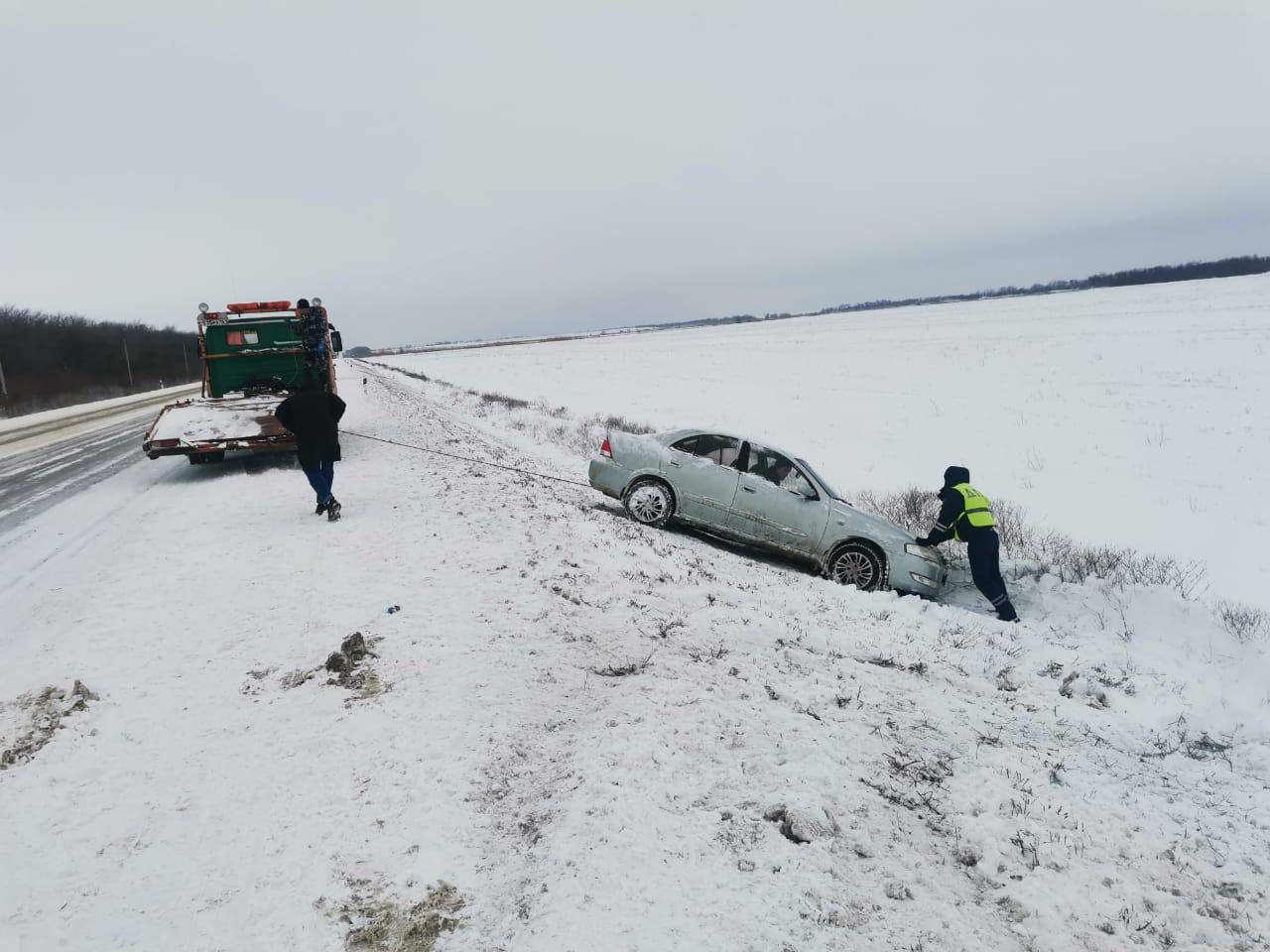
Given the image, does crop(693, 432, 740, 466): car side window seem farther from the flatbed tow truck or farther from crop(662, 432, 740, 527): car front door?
the flatbed tow truck

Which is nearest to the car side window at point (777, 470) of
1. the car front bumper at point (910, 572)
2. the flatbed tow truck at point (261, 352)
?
the car front bumper at point (910, 572)

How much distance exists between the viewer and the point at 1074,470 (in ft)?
47.3

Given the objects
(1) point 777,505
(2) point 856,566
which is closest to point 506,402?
(1) point 777,505

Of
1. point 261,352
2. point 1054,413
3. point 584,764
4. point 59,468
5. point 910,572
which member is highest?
point 261,352

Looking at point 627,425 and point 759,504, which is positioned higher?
point 627,425

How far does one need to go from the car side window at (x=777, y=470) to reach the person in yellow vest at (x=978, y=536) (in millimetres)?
1634

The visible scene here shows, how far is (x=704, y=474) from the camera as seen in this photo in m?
8.91

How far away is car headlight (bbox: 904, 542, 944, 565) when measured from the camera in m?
8.16

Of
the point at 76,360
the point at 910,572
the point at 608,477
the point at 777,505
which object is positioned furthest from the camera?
the point at 76,360

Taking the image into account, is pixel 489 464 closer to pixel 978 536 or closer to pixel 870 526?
pixel 870 526

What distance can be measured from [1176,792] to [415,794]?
15.0 feet

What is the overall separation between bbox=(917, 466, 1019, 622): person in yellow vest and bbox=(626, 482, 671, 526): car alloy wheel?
137 inches

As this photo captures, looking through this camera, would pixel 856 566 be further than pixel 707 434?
No

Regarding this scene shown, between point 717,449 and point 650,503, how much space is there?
1.22m
